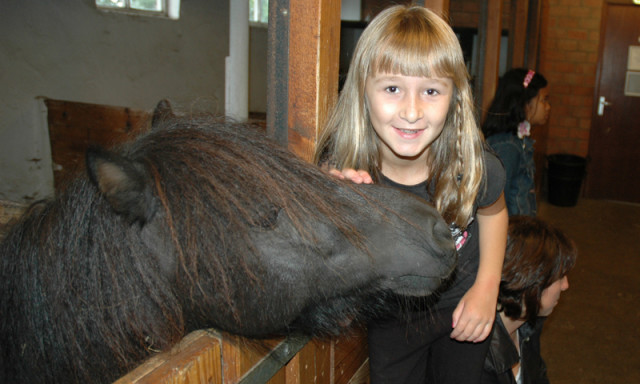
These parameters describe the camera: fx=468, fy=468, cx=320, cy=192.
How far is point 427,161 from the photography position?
1.60 m

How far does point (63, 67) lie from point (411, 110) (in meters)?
4.49

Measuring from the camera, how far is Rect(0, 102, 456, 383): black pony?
1112mm

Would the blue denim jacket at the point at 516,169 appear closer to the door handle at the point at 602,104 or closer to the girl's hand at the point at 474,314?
the girl's hand at the point at 474,314

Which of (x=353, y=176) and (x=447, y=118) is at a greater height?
(x=447, y=118)

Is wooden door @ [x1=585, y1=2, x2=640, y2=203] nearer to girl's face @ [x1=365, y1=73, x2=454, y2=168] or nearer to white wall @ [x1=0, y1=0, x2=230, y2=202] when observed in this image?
white wall @ [x1=0, y1=0, x2=230, y2=202]

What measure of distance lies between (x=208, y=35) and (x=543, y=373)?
5373 mm

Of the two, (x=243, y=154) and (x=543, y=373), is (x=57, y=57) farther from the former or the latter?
(x=543, y=373)

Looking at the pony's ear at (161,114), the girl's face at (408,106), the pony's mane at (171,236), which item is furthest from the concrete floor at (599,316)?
the pony's ear at (161,114)

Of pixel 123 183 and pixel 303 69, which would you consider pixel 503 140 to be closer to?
pixel 303 69

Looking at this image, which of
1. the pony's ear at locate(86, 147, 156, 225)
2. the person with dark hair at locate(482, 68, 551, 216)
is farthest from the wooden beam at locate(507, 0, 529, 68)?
the pony's ear at locate(86, 147, 156, 225)

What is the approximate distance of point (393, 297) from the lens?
1508mm

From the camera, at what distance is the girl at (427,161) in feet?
4.48

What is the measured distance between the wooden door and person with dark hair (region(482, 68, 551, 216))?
180 inches

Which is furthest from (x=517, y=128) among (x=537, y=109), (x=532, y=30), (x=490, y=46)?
(x=532, y=30)
